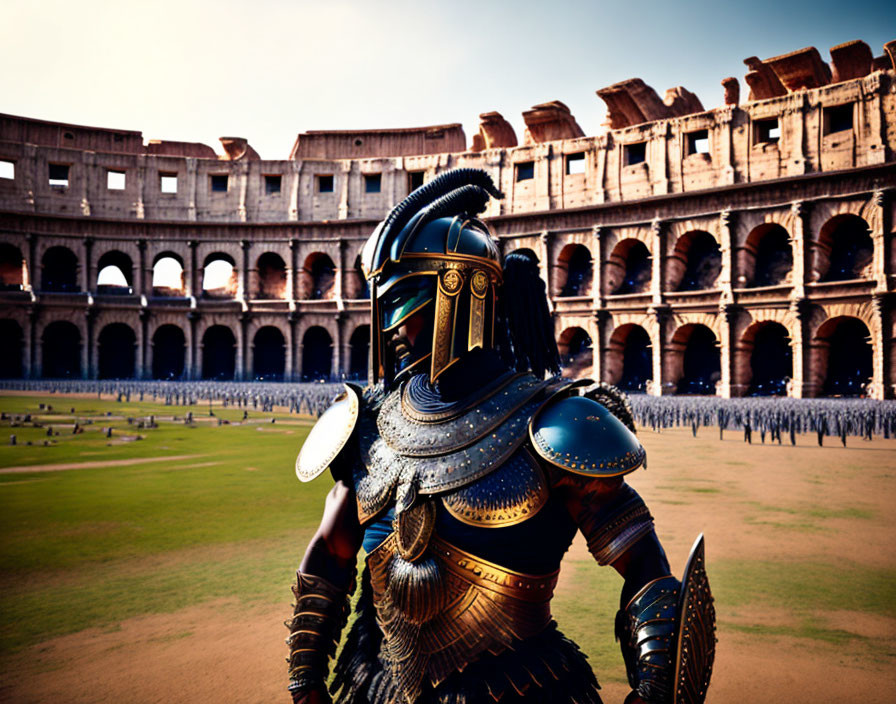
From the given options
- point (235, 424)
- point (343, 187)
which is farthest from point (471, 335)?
point (343, 187)

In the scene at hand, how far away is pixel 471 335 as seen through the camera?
1760 mm

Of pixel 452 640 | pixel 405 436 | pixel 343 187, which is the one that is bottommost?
pixel 452 640

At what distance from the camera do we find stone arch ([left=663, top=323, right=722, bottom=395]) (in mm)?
25375

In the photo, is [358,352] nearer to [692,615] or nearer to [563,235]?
[563,235]

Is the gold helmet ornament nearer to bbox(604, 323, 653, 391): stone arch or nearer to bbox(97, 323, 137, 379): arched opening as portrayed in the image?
bbox(604, 323, 653, 391): stone arch

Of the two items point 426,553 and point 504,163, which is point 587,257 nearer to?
point 504,163

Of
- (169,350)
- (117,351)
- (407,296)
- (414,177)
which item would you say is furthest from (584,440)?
(117,351)

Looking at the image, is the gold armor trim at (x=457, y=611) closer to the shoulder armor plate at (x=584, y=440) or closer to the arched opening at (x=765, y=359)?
the shoulder armor plate at (x=584, y=440)

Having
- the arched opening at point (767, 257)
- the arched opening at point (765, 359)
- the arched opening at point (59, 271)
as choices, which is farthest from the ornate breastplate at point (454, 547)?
the arched opening at point (59, 271)

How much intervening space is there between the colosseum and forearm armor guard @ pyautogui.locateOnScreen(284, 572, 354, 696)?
22.9 m

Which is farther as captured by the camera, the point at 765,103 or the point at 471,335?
the point at 765,103

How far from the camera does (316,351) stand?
115 feet

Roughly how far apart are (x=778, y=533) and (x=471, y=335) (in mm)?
4769

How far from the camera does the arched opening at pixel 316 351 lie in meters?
34.8
